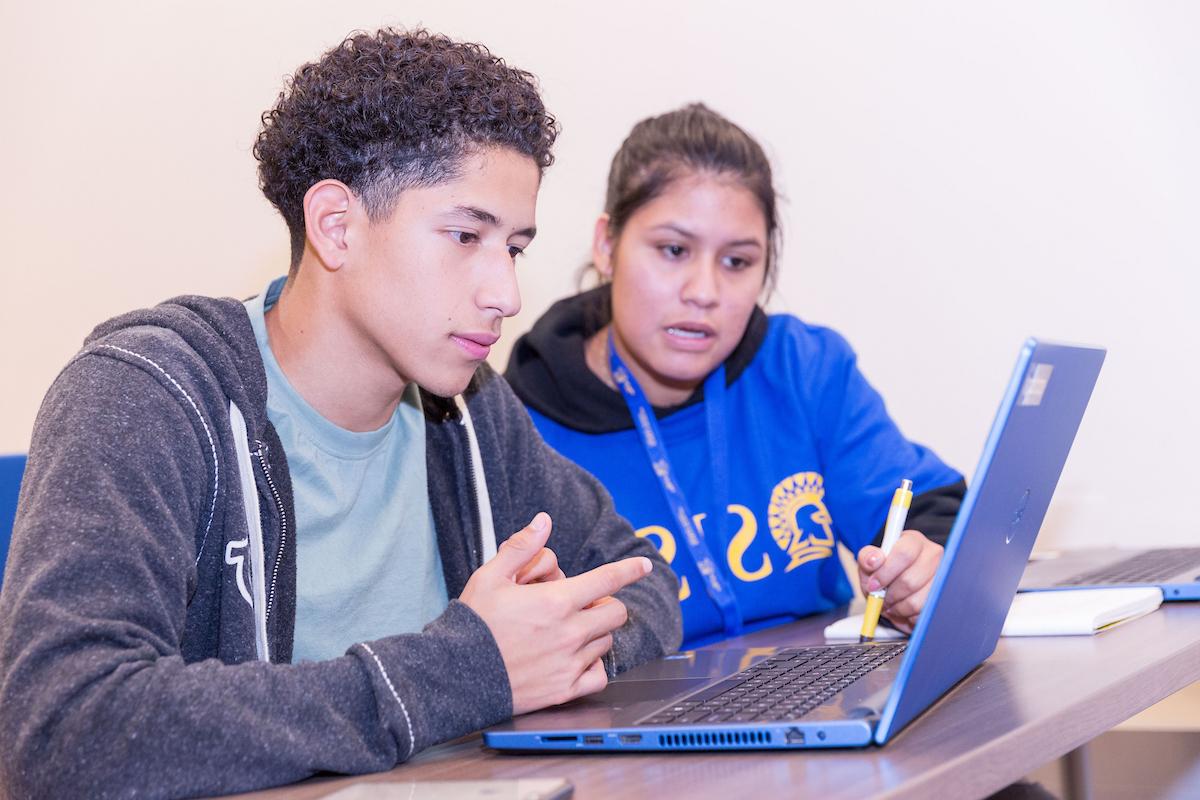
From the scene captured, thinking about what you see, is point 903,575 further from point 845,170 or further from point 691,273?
point 845,170

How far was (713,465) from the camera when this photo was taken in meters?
1.85

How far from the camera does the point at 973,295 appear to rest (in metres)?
2.21

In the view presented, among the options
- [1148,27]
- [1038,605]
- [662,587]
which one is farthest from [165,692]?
[1148,27]

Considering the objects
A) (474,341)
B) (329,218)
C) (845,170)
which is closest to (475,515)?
(474,341)

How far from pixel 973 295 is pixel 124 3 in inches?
73.4

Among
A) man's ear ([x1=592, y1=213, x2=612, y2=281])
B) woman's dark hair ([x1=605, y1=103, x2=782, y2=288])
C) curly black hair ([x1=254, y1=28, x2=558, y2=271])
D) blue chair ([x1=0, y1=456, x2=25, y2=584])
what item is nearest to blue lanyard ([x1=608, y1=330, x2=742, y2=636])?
man's ear ([x1=592, y1=213, x2=612, y2=281])

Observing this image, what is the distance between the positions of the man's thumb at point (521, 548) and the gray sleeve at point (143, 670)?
52 millimetres

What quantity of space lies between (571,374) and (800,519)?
16.0 inches

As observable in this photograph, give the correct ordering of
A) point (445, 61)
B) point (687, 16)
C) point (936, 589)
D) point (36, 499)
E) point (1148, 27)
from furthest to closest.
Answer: point (687, 16)
point (1148, 27)
point (445, 61)
point (36, 499)
point (936, 589)

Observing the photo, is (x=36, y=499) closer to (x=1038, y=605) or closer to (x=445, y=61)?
(x=445, y=61)

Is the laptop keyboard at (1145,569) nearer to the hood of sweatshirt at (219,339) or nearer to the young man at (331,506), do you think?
the young man at (331,506)

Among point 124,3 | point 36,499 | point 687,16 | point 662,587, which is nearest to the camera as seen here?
point 36,499

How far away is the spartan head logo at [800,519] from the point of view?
1826mm

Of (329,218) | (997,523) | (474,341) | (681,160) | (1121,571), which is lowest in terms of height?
(1121,571)
